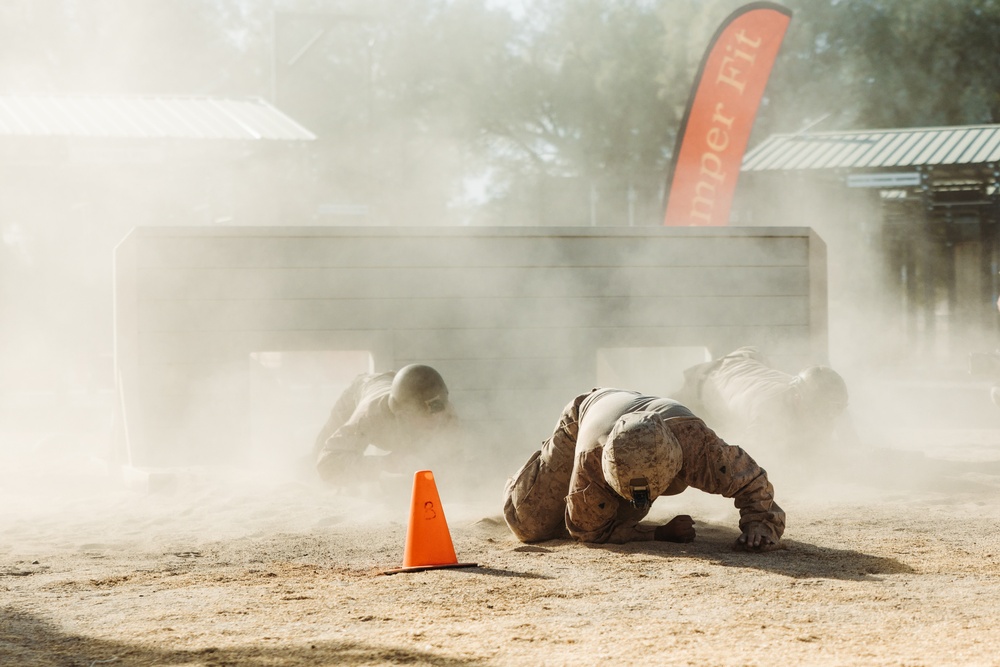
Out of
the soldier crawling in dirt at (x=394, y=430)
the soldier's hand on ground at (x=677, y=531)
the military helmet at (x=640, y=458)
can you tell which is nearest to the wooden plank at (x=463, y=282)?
the soldier crawling in dirt at (x=394, y=430)

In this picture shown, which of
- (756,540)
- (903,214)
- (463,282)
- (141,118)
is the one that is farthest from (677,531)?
(903,214)

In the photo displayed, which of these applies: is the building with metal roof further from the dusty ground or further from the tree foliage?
the dusty ground

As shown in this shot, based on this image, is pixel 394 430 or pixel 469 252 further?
pixel 469 252

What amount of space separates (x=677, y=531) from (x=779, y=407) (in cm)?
310

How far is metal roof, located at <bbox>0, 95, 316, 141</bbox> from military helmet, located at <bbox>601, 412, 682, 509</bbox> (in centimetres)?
1349

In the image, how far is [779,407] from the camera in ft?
26.7

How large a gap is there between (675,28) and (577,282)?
1973 cm

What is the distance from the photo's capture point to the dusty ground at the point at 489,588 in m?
3.34

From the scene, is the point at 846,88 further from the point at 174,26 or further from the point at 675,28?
the point at 174,26

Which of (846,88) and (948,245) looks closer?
(948,245)

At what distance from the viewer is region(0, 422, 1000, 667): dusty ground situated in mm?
3336

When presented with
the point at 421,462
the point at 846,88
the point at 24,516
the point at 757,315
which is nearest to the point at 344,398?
the point at 421,462

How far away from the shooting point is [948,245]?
19719 millimetres

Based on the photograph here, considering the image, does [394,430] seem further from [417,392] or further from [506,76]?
[506,76]
